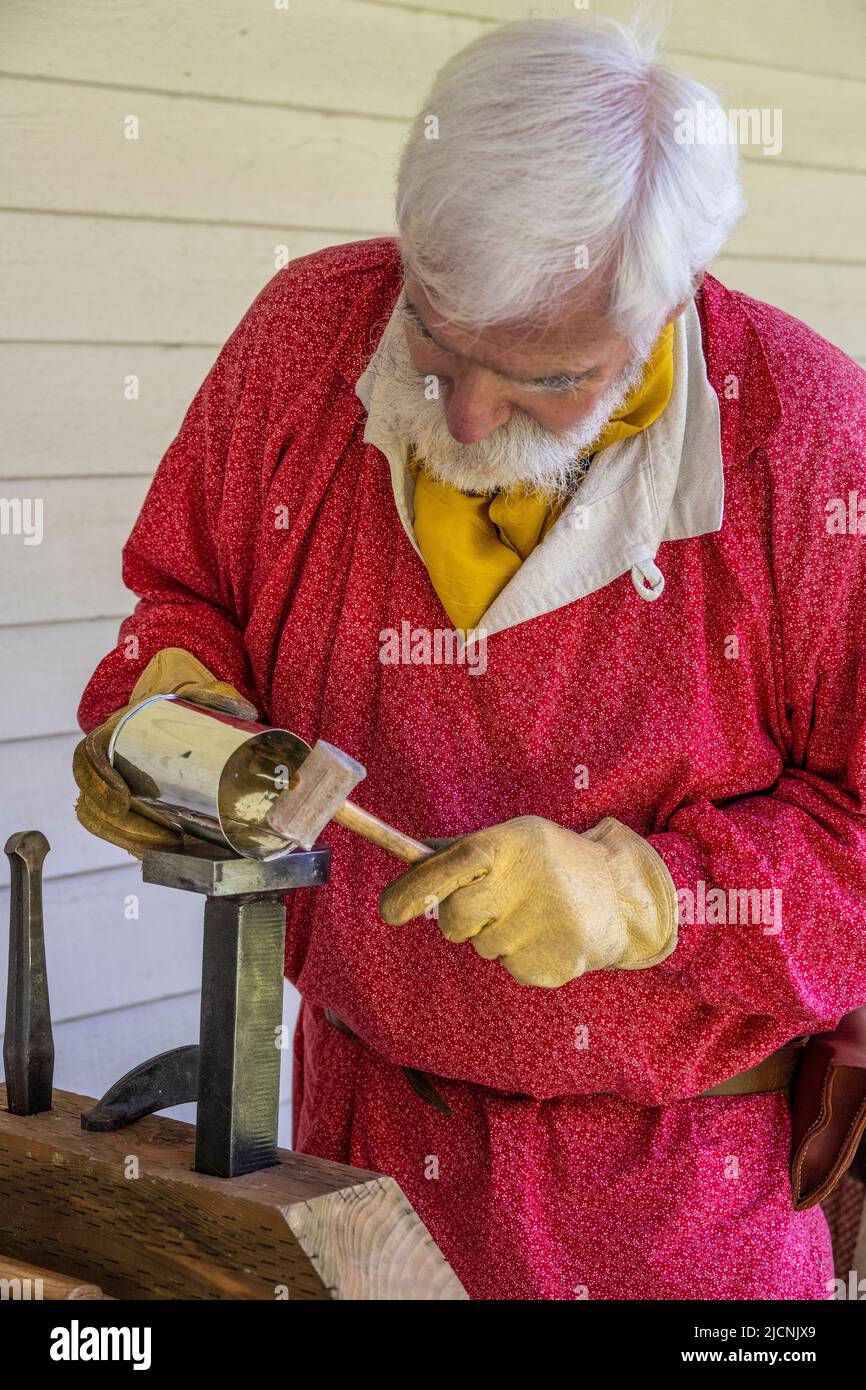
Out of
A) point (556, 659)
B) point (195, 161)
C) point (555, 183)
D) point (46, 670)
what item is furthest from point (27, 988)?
point (195, 161)

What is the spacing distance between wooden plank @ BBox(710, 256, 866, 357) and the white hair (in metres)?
1.75

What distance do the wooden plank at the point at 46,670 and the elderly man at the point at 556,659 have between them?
72 centimetres

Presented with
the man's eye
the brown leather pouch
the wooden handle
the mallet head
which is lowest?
the brown leather pouch

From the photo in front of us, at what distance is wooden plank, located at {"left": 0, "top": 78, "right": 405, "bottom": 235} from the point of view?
2146 mm

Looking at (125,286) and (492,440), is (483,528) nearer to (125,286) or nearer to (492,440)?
(492,440)

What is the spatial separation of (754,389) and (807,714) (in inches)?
12.4

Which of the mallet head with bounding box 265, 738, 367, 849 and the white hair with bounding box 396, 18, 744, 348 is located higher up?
the white hair with bounding box 396, 18, 744, 348

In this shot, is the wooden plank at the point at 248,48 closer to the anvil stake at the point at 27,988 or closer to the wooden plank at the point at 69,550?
the wooden plank at the point at 69,550

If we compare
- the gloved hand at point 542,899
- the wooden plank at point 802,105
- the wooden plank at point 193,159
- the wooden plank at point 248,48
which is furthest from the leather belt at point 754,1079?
the wooden plank at point 802,105

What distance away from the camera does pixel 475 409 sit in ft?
4.35

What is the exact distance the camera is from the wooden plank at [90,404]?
222 centimetres

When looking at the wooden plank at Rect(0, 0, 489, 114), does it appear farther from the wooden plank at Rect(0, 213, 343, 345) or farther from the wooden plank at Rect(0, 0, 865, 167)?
the wooden plank at Rect(0, 213, 343, 345)

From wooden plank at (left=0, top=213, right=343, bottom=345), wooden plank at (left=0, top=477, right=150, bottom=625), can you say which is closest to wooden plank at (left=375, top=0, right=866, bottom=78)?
wooden plank at (left=0, top=213, right=343, bottom=345)

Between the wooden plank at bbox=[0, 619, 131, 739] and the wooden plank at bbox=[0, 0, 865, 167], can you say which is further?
the wooden plank at bbox=[0, 619, 131, 739]
